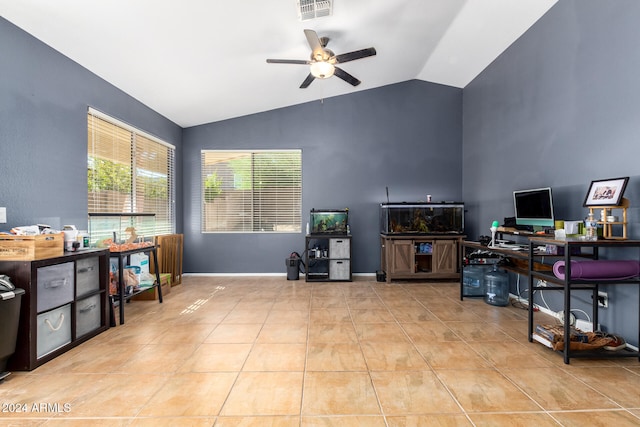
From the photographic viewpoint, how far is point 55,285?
2428 mm

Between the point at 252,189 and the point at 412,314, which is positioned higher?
the point at 252,189

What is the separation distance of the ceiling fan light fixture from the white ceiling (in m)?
0.39

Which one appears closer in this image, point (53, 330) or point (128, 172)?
point (53, 330)

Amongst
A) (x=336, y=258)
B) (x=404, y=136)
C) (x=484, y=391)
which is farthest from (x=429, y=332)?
(x=404, y=136)

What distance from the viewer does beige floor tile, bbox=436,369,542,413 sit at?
5.91ft

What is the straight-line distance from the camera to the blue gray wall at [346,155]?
5617 millimetres

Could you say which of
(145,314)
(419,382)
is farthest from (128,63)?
(419,382)

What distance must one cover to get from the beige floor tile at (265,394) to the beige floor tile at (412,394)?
0.51 meters

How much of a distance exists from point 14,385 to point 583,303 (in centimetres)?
451

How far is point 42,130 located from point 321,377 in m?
3.11

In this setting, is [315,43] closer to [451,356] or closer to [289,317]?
[289,317]

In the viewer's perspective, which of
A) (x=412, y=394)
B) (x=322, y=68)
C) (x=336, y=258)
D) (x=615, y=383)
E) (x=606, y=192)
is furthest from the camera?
(x=336, y=258)

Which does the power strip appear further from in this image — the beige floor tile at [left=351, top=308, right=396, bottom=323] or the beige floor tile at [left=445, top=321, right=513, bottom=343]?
the beige floor tile at [left=351, top=308, right=396, bottom=323]

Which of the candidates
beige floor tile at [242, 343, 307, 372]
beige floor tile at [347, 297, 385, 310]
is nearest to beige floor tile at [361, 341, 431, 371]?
beige floor tile at [242, 343, 307, 372]
